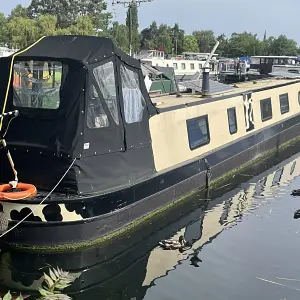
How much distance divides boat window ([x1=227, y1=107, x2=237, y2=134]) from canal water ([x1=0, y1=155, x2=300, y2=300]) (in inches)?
112

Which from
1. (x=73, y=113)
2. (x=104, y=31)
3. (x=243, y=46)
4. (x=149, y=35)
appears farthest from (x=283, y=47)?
(x=73, y=113)

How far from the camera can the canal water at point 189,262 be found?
6297 millimetres

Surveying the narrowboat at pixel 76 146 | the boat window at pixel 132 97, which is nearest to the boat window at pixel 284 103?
the narrowboat at pixel 76 146

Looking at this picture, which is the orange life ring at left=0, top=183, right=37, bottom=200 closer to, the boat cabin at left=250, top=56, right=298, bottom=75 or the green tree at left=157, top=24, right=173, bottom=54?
the boat cabin at left=250, top=56, right=298, bottom=75

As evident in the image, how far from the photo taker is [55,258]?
22.4 feet

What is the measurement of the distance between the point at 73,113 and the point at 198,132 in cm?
381

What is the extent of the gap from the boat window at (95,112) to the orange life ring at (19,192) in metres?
1.16

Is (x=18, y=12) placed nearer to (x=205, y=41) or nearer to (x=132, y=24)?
(x=132, y=24)

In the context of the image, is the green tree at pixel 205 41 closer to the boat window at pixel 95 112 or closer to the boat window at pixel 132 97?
the boat window at pixel 132 97

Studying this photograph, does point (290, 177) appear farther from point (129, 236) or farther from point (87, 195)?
point (87, 195)

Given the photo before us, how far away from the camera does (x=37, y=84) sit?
7.21 metres

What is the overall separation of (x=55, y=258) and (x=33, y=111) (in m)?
2.06

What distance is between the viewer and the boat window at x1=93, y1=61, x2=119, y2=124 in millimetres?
7027

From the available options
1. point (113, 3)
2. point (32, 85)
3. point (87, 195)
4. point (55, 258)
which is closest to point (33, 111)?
point (32, 85)
